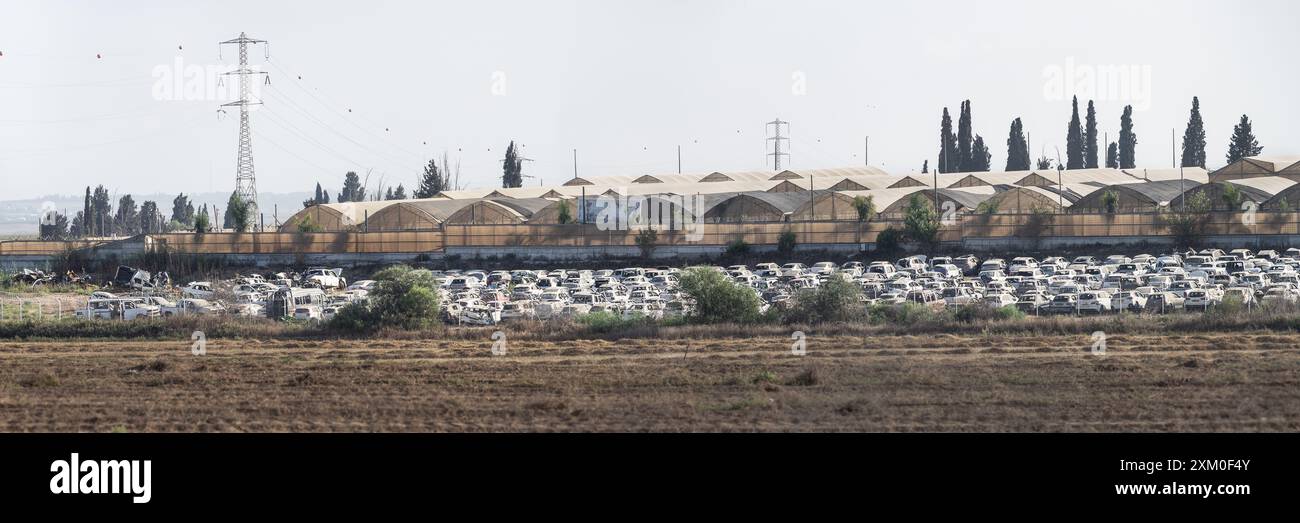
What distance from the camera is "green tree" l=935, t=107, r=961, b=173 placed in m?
98.6

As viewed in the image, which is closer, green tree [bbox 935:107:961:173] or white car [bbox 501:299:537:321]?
white car [bbox 501:299:537:321]

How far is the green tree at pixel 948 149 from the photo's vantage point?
98562mm

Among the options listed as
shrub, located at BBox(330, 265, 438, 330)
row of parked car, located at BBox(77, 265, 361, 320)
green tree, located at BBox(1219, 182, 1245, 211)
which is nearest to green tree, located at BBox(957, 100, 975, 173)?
green tree, located at BBox(1219, 182, 1245, 211)

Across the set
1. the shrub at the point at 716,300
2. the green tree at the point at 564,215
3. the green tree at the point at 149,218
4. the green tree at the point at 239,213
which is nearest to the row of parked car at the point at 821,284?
the shrub at the point at 716,300

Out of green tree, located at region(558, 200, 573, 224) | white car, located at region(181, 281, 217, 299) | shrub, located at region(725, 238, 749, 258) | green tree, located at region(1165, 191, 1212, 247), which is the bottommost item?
white car, located at region(181, 281, 217, 299)

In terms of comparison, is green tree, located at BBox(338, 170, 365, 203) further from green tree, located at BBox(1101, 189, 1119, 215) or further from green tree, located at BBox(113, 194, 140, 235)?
green tree, located at BBox(1101, 189, 1119, 215)

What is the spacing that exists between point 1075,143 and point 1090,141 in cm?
189

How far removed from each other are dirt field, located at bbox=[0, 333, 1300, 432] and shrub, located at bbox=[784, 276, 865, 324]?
3.03 metres

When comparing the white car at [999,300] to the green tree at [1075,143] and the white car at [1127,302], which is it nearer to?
the white car at [1127,302]

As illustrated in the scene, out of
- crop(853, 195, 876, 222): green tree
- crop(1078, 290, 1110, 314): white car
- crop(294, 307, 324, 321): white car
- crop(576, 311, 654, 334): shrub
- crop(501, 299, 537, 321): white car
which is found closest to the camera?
crop(576, 311, 654, 334): shrub

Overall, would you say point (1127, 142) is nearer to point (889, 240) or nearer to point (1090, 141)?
point (1090, 141)

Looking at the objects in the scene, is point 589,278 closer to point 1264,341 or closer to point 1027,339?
point 1027,339
